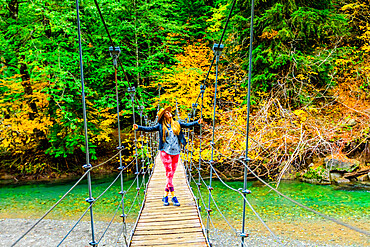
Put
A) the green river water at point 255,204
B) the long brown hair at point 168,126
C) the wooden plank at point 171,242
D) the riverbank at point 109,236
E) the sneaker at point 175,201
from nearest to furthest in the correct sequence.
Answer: the wooden plank at point 171,242
the sneaker at point 175,201
the long brown hair at point 168,126
the riverbank at point 109,236
the green river water at point 255,204

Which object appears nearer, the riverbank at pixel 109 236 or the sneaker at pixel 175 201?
the sneaker at pixel 175 201

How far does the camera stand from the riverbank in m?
4.17

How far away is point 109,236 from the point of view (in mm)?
4668

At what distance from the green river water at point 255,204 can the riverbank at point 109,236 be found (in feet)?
0.45

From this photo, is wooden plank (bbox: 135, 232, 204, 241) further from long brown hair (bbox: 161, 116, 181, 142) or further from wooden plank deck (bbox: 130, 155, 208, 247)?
long brown hair (bbox: 161, 116, 181, 142)

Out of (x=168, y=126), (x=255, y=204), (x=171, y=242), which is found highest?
(x=168, y=126)

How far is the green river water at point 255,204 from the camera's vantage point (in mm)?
4816

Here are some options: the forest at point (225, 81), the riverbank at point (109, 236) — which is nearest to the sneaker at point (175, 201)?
the riverbank at point (109, 236)

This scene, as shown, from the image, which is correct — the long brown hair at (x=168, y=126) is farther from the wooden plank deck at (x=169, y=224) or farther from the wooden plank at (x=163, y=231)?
the wooden plank at (x=163, y=231)

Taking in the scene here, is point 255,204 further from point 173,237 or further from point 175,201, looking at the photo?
point 173,237

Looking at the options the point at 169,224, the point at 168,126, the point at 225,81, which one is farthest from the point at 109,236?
the point at 225,81

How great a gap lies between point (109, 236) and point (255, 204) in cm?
322

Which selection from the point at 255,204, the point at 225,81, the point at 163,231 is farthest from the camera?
the point at 225,81

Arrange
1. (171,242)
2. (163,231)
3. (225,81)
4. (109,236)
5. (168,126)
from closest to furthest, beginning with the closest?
(171,242) < (163,231) < (168,126) < (109,236) < (225,81)
